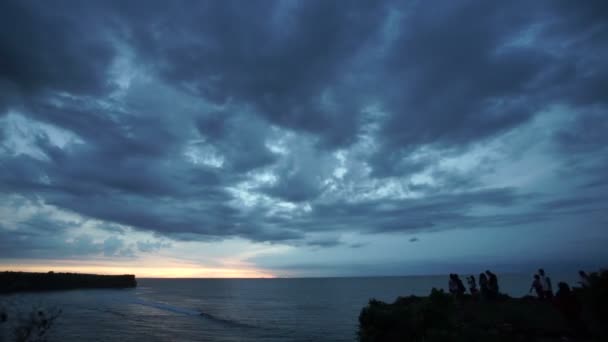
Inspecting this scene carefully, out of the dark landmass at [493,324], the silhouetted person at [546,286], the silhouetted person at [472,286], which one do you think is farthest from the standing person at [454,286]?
the dark landmass at [493,324]

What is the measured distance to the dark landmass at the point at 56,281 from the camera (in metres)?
93.4

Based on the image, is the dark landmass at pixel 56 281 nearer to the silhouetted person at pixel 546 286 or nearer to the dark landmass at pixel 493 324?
the dark landmass at pixel 493 324

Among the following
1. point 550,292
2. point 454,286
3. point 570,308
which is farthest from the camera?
point 454,286

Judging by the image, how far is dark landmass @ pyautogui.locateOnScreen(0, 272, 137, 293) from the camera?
93.4m

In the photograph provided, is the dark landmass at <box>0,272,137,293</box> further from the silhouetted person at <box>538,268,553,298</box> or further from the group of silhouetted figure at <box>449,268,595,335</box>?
the silhouetted person at <box>538,268,553,298</box>

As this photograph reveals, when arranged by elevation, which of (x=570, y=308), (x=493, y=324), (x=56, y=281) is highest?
(x=570, y=308)

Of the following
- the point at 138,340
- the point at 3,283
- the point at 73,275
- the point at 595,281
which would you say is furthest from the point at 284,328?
the point at 73,275

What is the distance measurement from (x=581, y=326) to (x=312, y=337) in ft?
73.5

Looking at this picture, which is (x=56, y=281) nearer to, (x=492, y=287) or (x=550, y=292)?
(x=492, y=287)

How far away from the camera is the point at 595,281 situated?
14.2 metres

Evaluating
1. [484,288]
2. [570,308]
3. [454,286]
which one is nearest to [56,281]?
[454,286]

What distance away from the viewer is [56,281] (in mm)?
112750

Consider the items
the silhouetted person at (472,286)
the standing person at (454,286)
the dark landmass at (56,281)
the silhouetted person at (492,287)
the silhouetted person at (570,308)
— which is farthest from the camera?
the dark landmass at (56,281)

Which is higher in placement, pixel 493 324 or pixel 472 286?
pixel 472 286
